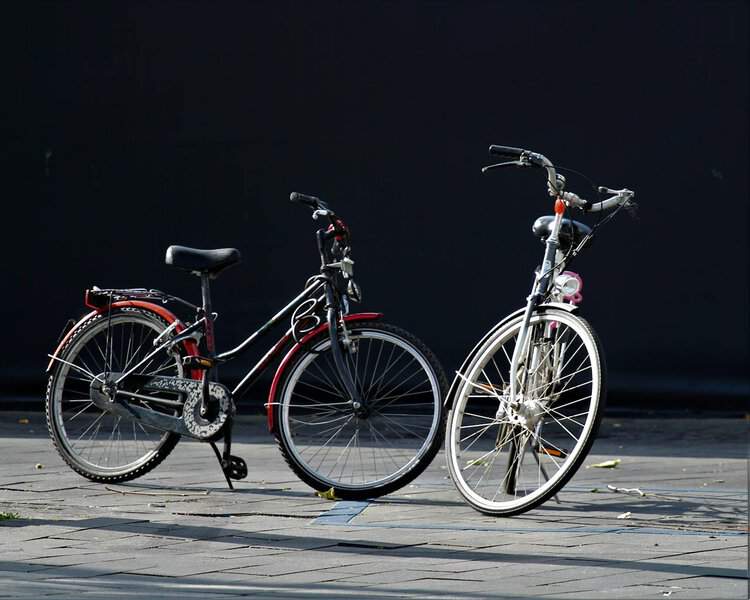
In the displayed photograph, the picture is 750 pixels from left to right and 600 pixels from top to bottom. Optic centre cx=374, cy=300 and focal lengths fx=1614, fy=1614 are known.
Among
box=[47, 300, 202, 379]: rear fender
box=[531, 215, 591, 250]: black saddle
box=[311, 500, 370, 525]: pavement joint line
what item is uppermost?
box=[531, 215, 591, 250]: black saddle

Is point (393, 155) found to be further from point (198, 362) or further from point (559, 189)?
point (559, 189)

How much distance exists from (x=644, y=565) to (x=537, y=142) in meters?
4.95

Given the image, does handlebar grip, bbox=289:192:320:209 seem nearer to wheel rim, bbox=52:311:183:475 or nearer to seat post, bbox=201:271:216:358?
seat post, bbox=201:271:216:358

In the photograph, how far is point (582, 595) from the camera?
13.8 feet

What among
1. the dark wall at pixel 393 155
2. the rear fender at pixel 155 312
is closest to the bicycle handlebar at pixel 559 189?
the rear fender at pixel 155 312

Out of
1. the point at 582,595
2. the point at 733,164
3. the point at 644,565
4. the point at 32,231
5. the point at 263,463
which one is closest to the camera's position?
the point at 582,595

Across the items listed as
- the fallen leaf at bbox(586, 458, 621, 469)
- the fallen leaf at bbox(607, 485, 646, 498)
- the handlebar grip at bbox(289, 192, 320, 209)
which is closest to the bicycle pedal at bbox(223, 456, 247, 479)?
the handlebar grip at bbox(289, 192, 320, 209)

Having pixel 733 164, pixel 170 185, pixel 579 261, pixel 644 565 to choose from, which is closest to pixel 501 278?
pixel 579 261

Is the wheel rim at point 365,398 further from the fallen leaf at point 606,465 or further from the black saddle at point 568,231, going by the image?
the fallen leaf at point 606,465

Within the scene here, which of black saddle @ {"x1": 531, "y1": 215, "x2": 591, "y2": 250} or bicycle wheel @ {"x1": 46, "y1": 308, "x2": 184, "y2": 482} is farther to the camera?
bicycle wheel @ {"x1": 46, "y1": 308, "x2": 184, "y2": 482}

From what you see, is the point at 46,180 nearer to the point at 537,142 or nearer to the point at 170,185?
the point at 170,185

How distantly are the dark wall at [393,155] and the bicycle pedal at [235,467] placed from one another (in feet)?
11.0

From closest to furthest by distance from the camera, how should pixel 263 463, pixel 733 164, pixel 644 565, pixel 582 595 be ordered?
pixel 582 595 → pixel 644 565 → pixel 263 463 → pixel 733 164

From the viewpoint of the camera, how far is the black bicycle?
6102 millimetres
